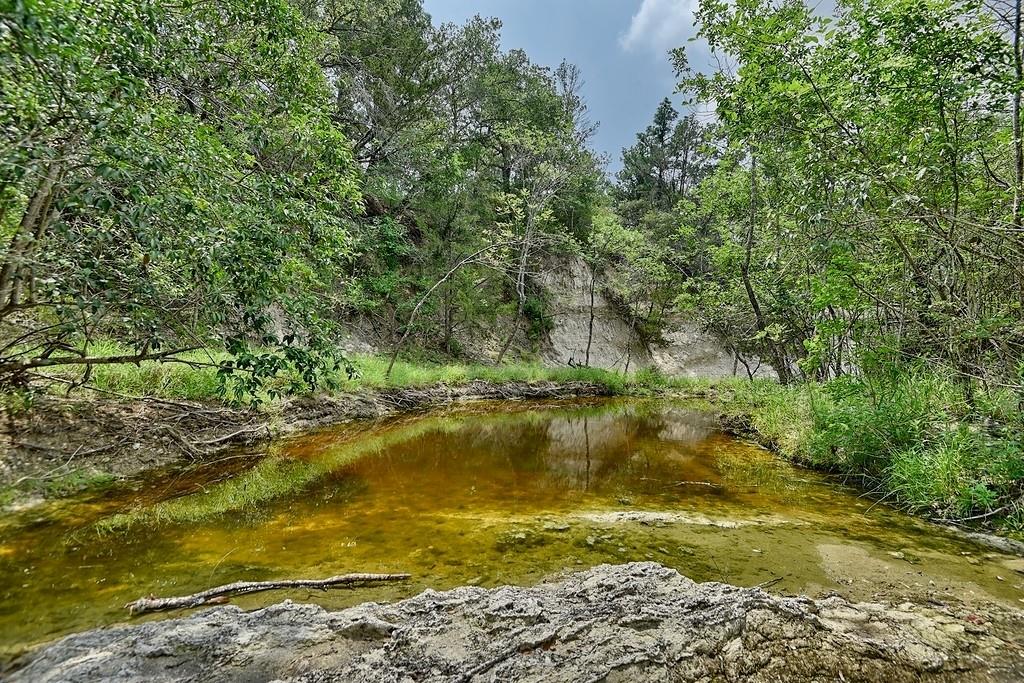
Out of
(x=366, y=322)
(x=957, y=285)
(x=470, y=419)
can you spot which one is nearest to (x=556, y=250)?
(x=366, y=322)

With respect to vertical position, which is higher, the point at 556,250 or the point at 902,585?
the point at 556,250

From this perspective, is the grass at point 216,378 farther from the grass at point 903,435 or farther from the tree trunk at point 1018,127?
the tree trunk at point 1018,127

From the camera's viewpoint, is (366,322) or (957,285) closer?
(957,285)

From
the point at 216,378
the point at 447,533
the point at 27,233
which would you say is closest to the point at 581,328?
the point at 216,378

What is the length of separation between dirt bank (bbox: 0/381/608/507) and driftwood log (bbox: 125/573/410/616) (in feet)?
10.6

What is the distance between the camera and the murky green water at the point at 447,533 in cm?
312

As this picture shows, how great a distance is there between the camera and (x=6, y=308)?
12.7ft

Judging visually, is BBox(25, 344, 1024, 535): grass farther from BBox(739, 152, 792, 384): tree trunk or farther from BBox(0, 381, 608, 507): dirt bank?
BBox(739, 152, 792, 384): tree trunk

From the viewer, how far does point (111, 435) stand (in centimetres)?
583

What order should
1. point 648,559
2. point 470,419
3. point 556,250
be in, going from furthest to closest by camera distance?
point 556,250 < point 470,419 < point 648,559

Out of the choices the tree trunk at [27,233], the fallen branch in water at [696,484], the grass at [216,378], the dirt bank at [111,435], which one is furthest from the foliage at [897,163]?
the dirt bank at [111,435]

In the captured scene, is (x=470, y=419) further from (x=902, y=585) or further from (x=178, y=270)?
(x=902, y=585)

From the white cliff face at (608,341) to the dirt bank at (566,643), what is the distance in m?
21.2

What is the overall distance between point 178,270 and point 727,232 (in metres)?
14.2
